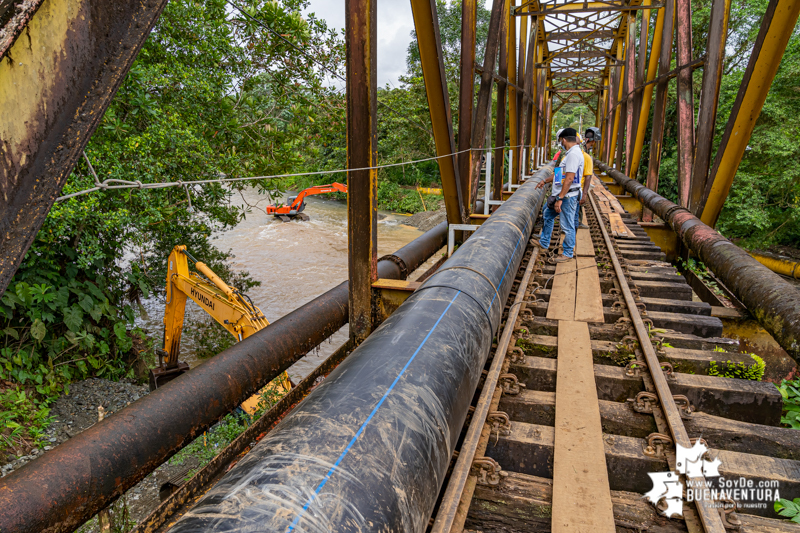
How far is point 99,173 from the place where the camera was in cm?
620

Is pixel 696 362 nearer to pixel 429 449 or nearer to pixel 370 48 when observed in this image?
pixel 429 449

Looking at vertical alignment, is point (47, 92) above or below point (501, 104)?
below

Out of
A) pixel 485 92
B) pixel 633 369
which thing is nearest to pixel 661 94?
pixel 485 92

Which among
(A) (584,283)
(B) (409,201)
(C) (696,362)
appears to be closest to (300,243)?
(B) (409,201)

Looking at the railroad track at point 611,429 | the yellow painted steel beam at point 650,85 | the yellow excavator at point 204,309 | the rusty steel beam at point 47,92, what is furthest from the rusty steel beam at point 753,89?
the yellow painted steel beam at point 650,85

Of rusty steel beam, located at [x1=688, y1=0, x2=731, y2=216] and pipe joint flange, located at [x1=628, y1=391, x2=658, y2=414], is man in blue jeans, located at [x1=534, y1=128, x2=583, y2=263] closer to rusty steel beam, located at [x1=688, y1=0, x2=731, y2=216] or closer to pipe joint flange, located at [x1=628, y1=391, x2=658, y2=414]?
rusty steel beam, located at [x1=688, y1=0, x2=731, y2=216]

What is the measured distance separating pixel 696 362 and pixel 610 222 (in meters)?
5.52

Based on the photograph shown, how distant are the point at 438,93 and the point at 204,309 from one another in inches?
181

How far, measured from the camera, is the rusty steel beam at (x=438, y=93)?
463cm

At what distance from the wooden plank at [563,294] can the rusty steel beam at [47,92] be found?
3.65 metres

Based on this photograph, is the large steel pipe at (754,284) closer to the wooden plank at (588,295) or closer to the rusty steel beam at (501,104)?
the wooden plank at (588,295)

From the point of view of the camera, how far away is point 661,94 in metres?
9.97

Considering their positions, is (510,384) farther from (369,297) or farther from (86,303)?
(86,303)

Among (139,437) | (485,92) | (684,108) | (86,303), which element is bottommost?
(86,303)
